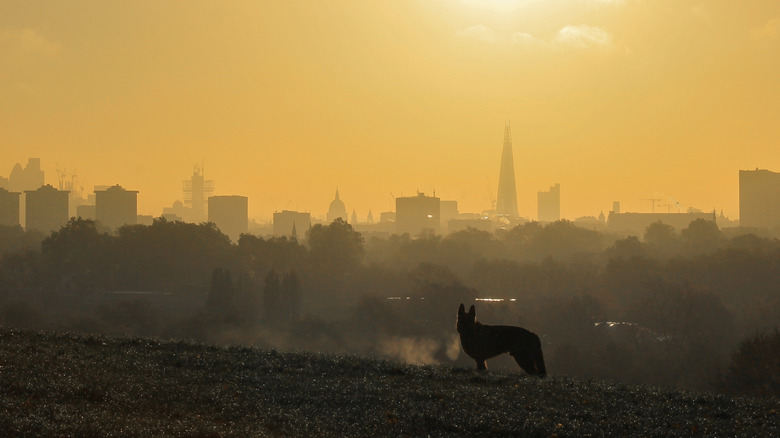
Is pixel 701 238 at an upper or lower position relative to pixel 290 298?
upper

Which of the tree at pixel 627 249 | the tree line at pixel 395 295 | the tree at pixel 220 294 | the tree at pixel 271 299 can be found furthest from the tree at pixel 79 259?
the tree at pixel 627 249

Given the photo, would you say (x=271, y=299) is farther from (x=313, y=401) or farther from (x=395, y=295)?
(x=313, y=401)

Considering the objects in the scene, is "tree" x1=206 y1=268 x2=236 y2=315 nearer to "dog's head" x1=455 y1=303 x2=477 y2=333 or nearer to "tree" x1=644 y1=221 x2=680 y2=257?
"dog's head" x1=455 y1=303 x2=477 y2=333

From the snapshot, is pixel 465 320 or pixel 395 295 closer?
pixel 465 320

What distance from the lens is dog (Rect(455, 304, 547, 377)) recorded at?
22828 millimetres

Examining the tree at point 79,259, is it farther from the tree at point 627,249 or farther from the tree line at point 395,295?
the tree at point 627,249

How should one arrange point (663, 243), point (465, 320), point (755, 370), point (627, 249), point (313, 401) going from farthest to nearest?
point (663, 243)
point (627, 249)
point (755, 370)
point (465, 320)
point (313, 401)

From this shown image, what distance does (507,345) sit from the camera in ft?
75.3

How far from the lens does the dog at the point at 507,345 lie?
899 inches

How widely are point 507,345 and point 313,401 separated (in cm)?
601

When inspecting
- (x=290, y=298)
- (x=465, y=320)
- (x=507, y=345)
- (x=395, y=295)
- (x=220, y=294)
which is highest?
(x=465, y=320)

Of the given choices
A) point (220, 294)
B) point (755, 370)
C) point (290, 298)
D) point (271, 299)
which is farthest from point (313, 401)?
point (290, 298)

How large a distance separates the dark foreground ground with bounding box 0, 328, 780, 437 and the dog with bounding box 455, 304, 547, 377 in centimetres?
97

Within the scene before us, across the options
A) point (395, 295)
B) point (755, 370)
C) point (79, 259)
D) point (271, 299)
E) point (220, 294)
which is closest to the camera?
point (755, 370)
